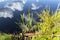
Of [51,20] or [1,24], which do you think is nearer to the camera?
[51,20]

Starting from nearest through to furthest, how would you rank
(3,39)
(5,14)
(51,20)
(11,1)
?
(51,20) < (3,39) < (5,14) < (11,1)

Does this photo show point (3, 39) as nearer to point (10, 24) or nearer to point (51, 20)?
point (51, 20)

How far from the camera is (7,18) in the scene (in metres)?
5.09

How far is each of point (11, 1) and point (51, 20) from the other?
245cm

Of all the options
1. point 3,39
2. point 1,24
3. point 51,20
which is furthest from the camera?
point 1,24

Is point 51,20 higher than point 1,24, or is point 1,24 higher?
point 51,20

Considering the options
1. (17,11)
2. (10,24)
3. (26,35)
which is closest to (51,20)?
(26,35)

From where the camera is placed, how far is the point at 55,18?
3.34m

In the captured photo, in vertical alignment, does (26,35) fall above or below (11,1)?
below

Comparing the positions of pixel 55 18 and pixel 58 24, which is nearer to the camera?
pixel 55 18

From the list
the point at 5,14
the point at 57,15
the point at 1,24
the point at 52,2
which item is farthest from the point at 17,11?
the point at 57,15

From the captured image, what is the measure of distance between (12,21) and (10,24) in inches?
4.8

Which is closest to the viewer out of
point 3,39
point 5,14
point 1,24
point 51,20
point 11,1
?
point 51,20

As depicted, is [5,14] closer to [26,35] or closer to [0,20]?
[0,20]
